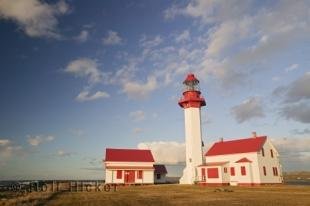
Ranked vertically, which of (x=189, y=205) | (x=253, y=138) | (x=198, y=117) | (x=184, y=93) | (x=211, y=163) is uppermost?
(x=184, y=93)

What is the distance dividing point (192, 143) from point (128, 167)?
12.3 m

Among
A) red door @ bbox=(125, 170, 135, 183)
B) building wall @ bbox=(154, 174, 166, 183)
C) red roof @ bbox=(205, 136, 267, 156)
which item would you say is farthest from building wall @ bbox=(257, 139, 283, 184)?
building wall @ bbox=(154, 174, 166, 183)

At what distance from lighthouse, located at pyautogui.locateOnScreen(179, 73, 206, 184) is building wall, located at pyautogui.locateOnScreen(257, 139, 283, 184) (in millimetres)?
9209

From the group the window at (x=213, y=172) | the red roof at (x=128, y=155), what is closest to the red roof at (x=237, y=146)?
the window at (x=213, y=172)

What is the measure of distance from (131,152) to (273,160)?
24.1 m

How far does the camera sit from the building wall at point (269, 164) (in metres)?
46.6

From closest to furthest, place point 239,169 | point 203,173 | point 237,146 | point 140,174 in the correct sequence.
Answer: point 239,169, point 203,173, point 237,146, point 140,174

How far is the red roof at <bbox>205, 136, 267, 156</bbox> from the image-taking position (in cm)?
4759

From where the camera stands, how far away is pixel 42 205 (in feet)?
75.0

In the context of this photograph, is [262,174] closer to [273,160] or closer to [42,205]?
[273,160]

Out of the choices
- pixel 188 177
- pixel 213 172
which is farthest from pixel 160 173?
pixel 213 172

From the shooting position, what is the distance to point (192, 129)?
5125 cm

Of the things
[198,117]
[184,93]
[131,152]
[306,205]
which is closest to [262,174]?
[198,117]

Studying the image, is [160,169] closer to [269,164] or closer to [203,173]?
[203,173]
